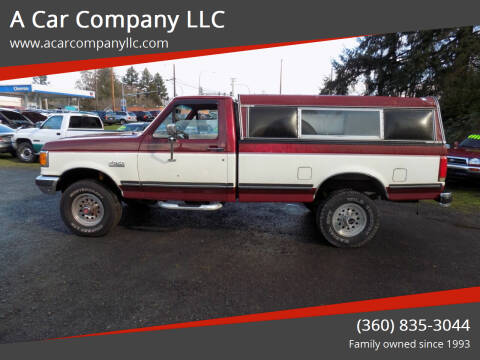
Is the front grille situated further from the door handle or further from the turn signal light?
the door handle

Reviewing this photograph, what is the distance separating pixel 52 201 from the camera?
689 centimetres

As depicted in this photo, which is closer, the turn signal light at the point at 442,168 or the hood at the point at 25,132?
the turn signal light at the point at 442,168

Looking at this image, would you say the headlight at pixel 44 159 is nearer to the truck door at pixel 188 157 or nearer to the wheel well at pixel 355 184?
the truck door at pixel 188 157

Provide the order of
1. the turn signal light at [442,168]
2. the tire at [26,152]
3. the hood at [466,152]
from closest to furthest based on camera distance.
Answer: the turn signal light at [442,168] < the hood at [466,152] < the tire at [26,152]

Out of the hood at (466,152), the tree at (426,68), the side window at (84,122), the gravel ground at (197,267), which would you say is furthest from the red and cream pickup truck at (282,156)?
the tree at (426,68)

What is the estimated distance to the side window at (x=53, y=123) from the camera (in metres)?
11.3

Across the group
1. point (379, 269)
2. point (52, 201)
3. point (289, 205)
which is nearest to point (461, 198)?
point (289, 205)

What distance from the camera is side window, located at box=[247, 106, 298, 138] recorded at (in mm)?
4500

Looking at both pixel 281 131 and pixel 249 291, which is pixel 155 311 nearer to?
pixel 249 291

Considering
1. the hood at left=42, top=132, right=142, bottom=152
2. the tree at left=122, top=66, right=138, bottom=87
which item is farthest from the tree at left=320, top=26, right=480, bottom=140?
the tree at left=122, top=66, right=138, bottom=87

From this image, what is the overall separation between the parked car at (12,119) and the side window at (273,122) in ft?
52.2

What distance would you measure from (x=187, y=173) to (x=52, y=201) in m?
4.08

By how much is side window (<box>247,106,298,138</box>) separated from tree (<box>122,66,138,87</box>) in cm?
11742

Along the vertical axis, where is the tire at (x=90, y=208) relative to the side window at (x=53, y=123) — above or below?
below
